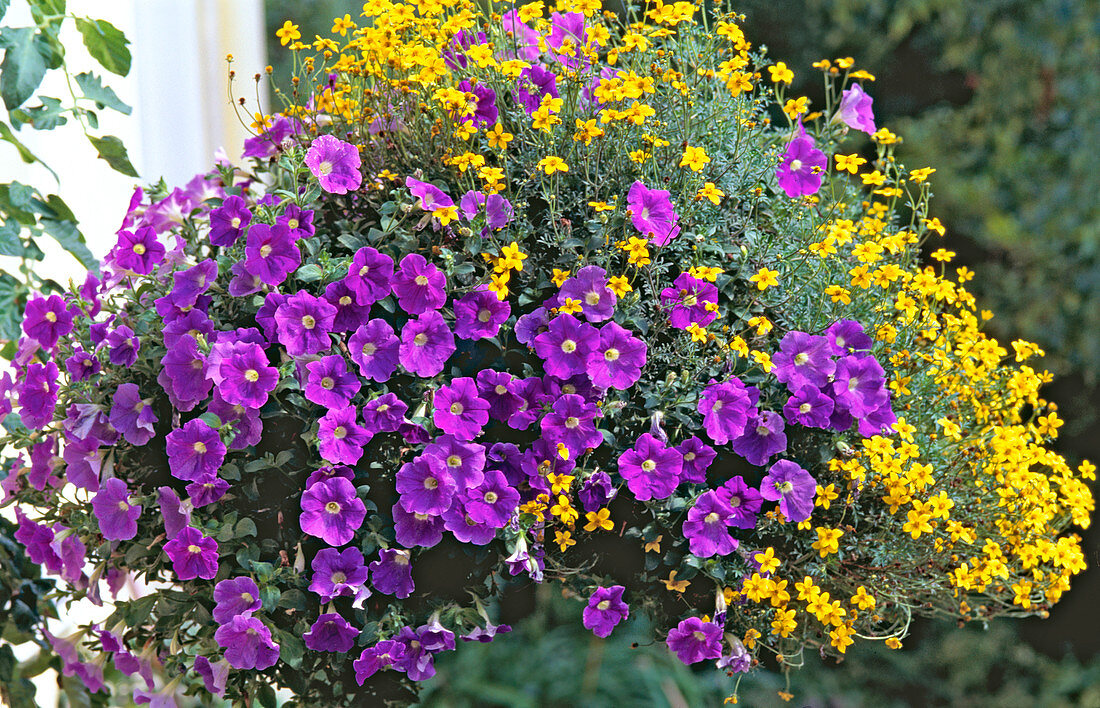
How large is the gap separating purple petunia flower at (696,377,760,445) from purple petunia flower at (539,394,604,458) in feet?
0.28

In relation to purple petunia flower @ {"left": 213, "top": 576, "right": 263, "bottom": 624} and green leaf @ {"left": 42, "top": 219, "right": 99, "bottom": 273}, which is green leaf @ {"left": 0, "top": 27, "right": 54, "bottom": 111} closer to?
green leaf @ {"left": 42, "top": 219, "right": 99, "bottom": 273}

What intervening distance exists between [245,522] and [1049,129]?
2.12 meters

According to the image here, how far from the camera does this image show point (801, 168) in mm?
818

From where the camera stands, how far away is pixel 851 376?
2.50 feet

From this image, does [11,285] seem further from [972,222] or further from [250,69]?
[972,222]

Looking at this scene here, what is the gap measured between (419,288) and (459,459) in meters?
0.14

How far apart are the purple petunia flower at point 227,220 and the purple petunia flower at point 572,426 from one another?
12.3 inches

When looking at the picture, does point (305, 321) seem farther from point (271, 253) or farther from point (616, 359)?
point (616, 359)

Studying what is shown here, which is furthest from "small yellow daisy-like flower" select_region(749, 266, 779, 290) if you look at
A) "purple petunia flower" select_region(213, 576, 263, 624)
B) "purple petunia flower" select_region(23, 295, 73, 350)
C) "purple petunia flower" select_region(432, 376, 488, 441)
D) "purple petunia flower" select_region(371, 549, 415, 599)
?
"purple petunia flower" select_region(23, 295, 73, 350)

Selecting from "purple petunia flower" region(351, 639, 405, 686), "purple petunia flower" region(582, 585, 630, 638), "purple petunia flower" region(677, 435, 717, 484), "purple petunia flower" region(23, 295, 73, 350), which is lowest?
"purple petunia flower" region(351, 639, 405, 686)

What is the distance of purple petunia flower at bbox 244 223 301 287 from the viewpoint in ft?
2.44

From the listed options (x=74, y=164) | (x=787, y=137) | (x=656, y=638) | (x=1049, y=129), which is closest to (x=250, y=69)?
(x=74, y=164)

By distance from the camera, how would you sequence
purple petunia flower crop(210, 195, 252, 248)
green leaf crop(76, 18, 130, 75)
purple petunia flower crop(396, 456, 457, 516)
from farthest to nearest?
1. green leaf crop(76, 18, 130, 75)
2. purple petunia flower crop(210, 195, 252, 248)
3. purple petunia flower crop(396, 456, 457, 516)

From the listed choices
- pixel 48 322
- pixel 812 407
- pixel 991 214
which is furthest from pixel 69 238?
pixel 991 214
